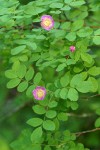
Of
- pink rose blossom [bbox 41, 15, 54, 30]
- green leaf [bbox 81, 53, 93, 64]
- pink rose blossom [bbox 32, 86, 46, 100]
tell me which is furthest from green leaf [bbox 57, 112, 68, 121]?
pink rose blossom [bbox 41, 15, 54, 30]

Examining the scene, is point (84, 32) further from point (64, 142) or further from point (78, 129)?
point (78, 129)

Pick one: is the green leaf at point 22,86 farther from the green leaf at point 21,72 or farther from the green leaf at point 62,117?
the green leaf at point 62,117

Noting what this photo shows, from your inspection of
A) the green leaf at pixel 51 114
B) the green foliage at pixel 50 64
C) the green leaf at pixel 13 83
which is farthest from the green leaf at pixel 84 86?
the green leaf at pixel 13 83

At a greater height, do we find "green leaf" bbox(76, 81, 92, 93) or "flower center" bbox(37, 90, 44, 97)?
A: "green leaf" bbox(76, 81, 92, 93)

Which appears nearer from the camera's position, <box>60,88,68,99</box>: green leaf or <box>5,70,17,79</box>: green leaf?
<box>60,88,68,99</box>: green leaf

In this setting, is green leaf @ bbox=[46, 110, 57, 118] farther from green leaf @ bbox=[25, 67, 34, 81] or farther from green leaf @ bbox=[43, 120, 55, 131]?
green leaf @ bbox=[25, 67, 34, 81]

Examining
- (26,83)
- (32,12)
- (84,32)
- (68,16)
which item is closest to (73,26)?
(84,32)
